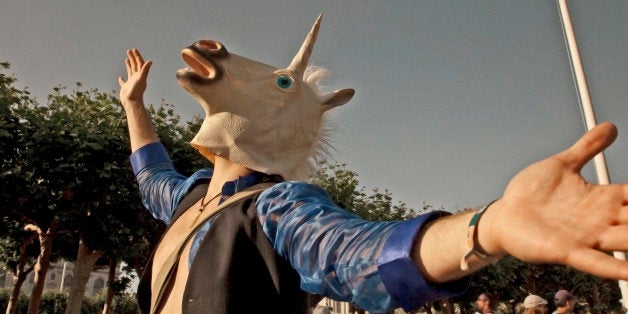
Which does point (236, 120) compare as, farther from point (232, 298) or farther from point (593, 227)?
point (593, 227)

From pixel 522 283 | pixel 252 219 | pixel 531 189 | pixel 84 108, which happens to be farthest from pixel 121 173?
pixel 522 283

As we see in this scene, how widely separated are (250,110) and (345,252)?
4.15ft

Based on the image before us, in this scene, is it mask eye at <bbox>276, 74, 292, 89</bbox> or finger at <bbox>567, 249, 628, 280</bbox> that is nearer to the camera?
finger at <bbox>567, 249, 628, 280</bbox>

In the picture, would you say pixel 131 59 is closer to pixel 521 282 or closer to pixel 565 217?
pixel 565 217

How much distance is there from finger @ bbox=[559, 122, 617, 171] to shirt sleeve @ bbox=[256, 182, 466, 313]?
40 cm

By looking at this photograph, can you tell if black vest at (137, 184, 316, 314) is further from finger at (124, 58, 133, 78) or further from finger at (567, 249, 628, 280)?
finger at (124, 58, 133, 78)

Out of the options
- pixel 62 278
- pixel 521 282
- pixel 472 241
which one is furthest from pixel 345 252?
pixel 62 278

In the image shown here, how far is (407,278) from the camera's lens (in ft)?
4.25

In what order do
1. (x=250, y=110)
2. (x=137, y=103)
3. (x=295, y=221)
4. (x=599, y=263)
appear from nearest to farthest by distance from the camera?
1. (x=599, y=263)
2. (x=295, y=221)
3. (x=250, y=110)
4. (x=137, y=103)

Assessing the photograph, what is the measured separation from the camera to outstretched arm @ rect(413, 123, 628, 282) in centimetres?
101

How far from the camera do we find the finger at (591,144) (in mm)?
1095

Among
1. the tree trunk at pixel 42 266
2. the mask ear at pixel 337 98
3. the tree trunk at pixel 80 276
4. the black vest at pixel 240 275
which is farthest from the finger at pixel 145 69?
the tree trunk at pixel 42 266

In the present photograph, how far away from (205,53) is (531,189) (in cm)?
182

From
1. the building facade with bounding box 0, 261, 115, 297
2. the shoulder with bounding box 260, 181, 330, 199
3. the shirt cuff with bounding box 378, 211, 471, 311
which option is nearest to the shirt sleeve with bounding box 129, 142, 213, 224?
the shoulder with bounding box 260, 181, 330, 199
